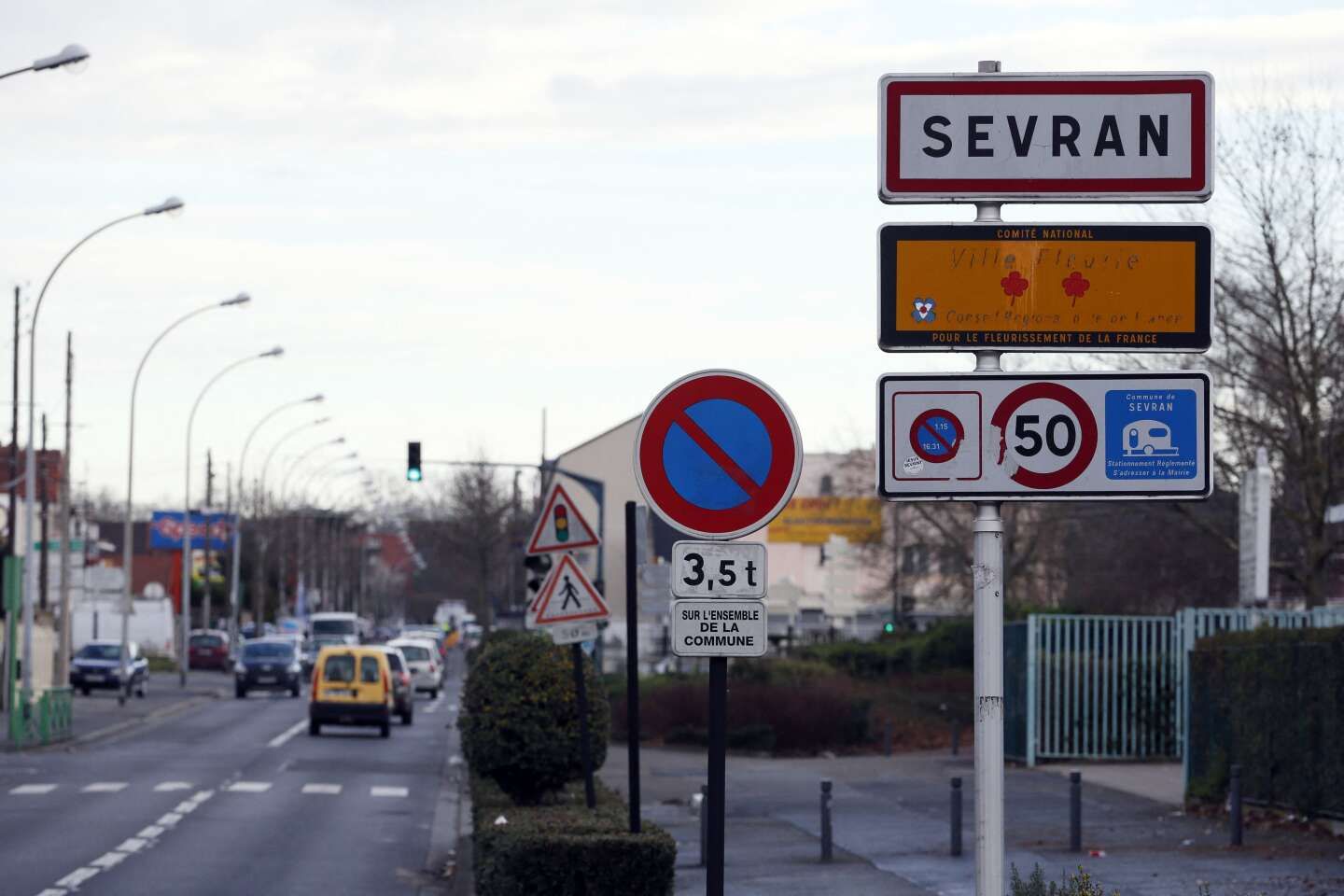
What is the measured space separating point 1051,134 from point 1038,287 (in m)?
0.50

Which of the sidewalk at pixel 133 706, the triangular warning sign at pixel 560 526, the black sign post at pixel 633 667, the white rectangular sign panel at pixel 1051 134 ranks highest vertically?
the white rectangular sign panel at pixel 1051 134

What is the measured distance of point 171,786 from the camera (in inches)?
1033

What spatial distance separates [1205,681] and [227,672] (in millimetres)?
59508

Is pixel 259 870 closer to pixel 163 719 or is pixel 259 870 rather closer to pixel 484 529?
pixel 163 719

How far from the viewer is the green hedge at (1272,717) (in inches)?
727

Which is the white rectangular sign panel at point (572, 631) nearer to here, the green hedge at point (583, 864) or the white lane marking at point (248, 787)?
the green hedge at point (583, 864)

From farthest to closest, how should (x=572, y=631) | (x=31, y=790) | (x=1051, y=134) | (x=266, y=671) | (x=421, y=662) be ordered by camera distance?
(x=421, y=662), (x=266, y=671), (x=31, y=790), (x=572, y=631), (x=1051, y=134)

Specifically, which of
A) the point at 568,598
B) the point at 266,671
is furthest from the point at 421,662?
the point at 568,598

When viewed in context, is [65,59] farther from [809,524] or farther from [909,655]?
[809,524]

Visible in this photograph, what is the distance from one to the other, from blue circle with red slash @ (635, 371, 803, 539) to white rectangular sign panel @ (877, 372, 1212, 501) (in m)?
0.81

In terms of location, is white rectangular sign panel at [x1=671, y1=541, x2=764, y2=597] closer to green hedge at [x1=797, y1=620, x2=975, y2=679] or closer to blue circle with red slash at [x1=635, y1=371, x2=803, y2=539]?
blue circle with red slash at [x1=635, y1=371, x2=803, y2=539]

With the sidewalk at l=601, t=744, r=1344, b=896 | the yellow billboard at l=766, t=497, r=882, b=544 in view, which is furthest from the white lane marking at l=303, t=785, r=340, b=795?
the yellow billboard at l=766, t=497, r=882, b=544

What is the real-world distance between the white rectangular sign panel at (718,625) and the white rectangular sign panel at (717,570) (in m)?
0.04

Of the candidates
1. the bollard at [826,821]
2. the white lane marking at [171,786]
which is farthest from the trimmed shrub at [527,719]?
the white lane marking at [171,786]
